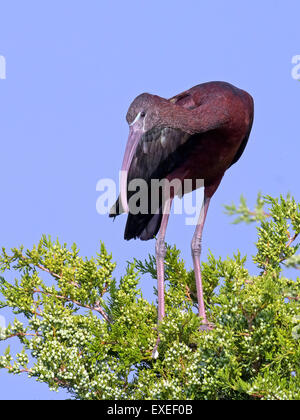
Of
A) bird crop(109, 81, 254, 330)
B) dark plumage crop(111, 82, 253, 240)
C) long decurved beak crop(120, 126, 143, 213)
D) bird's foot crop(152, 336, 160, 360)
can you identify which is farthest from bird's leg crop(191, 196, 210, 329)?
Answer: long decurved beak crop(120, 126, 143, 213)

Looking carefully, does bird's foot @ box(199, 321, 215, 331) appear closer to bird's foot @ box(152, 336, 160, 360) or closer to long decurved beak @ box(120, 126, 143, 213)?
bird's foot @ box(152, 336, 160, 360)

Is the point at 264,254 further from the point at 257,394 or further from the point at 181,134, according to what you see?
the point at 257,394

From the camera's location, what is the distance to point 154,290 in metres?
8.45

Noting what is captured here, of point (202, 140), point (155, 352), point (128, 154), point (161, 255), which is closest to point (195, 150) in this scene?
point (202, 140)

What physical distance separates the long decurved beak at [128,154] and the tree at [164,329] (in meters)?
0.70

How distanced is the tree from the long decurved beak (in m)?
0.70

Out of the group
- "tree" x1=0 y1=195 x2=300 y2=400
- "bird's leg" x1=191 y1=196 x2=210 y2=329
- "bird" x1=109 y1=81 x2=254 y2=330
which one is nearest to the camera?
"tree" x1=0 y1=195 x2=300 y2=400

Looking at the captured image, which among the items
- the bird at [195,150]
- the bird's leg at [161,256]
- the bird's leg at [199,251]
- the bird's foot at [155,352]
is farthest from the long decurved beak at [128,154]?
the bird's foot at [155,352]

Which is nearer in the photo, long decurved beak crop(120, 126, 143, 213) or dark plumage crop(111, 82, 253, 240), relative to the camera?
long decurved beak crop(120, 126, 143, 213)

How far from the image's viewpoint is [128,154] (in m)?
7.45

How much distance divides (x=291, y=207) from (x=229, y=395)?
8.02 ft

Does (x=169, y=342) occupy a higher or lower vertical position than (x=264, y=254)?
lower

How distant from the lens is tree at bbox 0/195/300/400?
6.61 meters
